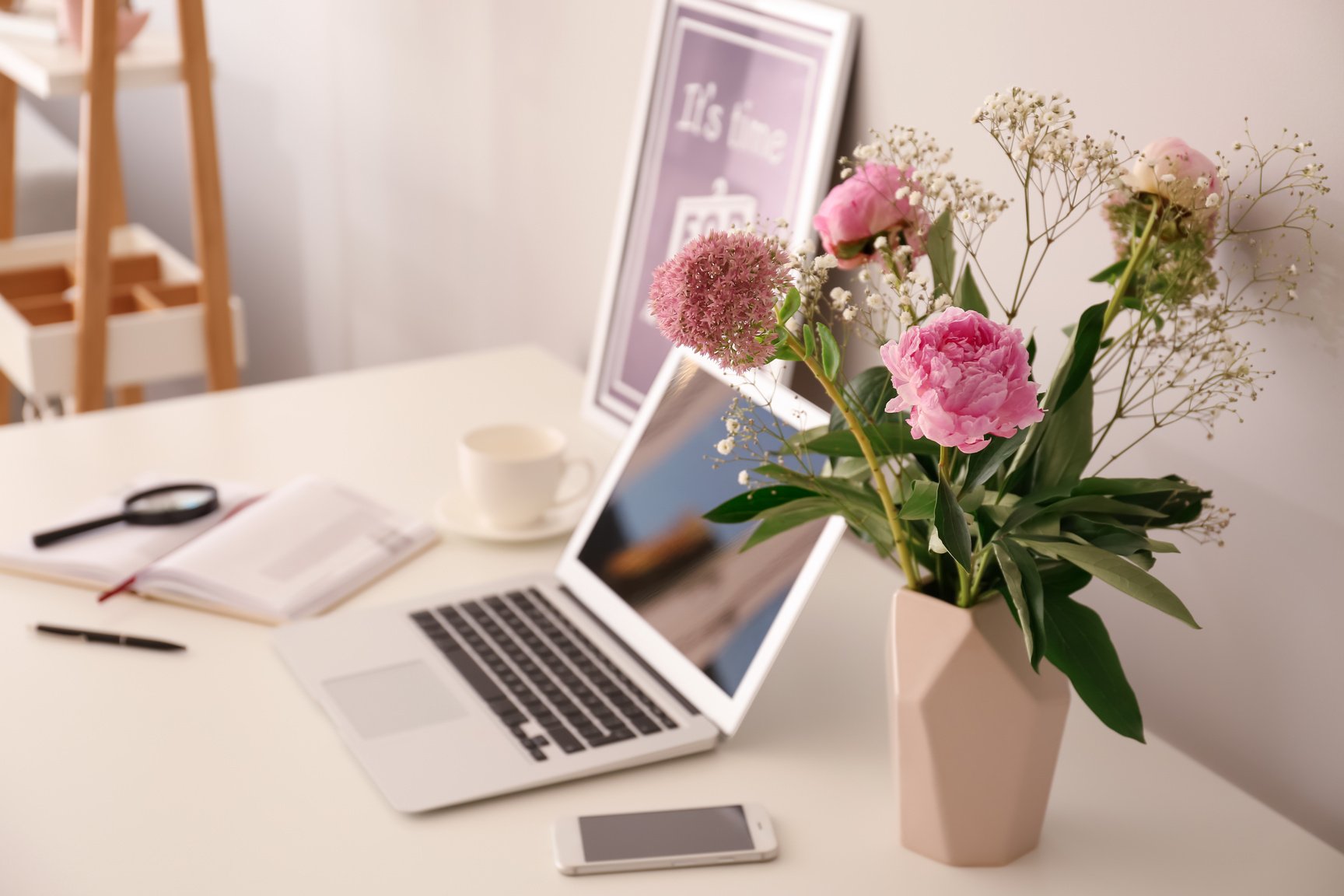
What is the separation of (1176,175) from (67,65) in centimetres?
142

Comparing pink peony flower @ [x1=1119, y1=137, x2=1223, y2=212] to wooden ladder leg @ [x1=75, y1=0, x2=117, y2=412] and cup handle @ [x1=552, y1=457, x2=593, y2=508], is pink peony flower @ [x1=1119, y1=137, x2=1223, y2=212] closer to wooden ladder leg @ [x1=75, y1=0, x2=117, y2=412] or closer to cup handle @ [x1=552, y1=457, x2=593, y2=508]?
cup handle @ [x1=552, y1=457, x2=593, y2=508]

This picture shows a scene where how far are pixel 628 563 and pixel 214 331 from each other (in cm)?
102

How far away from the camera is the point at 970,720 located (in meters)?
0.77

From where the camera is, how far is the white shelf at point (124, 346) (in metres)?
1.74

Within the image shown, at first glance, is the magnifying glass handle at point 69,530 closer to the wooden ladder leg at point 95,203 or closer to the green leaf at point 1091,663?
the wooden ladder leg at point 95,203

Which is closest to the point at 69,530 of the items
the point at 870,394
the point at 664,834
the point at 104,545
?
the point at 104,545

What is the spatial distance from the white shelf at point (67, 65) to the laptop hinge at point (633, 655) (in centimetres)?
100

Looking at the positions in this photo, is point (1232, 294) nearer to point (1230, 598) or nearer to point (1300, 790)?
point (1230, 598)

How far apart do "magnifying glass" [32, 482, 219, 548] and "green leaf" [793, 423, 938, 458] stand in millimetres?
626

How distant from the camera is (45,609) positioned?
41.4 inches

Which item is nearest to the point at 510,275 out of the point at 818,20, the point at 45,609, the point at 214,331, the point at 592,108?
the point at 592,108

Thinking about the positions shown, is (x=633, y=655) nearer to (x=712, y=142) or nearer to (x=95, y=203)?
(x=712, y=142)

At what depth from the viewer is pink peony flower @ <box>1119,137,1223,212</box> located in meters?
0.72

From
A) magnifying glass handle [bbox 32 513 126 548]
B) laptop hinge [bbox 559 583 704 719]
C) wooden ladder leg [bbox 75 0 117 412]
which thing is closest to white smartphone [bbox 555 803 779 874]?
laptop hinge [bbox 559 583 704 719]
